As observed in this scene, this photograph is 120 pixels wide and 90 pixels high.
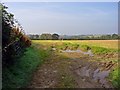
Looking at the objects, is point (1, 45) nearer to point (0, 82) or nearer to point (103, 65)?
point (0, 82)

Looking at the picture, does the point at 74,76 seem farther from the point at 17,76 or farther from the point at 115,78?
the point at 17,76

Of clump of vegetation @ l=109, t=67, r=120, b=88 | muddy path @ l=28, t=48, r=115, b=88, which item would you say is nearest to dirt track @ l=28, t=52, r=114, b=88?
muddy path @ l=28, t=48, r=115, b=88

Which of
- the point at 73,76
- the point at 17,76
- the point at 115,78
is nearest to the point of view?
the point at 17,76

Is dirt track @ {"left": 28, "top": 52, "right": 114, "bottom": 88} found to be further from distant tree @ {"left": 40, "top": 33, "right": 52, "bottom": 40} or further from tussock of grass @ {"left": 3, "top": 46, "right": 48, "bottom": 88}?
distant tree @ {"left": 40, "top": 33, "right": 52, "bottom": 40}

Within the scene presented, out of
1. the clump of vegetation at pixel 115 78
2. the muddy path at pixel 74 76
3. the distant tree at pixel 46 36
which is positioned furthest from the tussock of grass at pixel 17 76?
the distant tree at pixel 46 36

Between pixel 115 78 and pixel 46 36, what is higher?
pixel 46 36

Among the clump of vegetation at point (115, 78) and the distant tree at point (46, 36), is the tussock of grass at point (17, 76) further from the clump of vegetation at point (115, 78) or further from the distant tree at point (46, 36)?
the distant tree at point (46, 36)

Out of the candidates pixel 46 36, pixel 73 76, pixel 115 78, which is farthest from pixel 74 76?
pixel 46 36

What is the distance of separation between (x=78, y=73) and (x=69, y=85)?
3.06 meters

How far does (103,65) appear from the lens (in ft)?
55.6

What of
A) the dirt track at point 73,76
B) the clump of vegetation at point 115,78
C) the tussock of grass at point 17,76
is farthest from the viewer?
the clump of vegetation at point 115,78

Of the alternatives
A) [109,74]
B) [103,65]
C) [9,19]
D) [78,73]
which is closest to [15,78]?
[9,19]

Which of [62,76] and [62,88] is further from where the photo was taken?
[62,76]

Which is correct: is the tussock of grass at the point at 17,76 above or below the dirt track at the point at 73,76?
above
